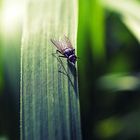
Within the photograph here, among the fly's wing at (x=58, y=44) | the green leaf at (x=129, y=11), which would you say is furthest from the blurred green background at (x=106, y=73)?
the fly's wing at (x=58, y=44)

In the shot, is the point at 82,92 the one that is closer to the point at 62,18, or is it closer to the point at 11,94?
the point at 11,94

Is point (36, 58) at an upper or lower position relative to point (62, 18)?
lower

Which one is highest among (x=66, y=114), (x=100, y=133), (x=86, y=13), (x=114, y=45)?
(x=86, y=13)

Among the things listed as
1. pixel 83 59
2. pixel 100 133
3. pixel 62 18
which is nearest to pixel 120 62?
pixel 83 59

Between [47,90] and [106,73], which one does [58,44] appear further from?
[106,73]

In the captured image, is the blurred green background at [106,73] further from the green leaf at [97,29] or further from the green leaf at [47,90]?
the green leaf at [47,90]

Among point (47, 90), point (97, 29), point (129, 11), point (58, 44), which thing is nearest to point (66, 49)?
point (58, 44)

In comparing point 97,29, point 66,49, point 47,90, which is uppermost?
point 97,29
